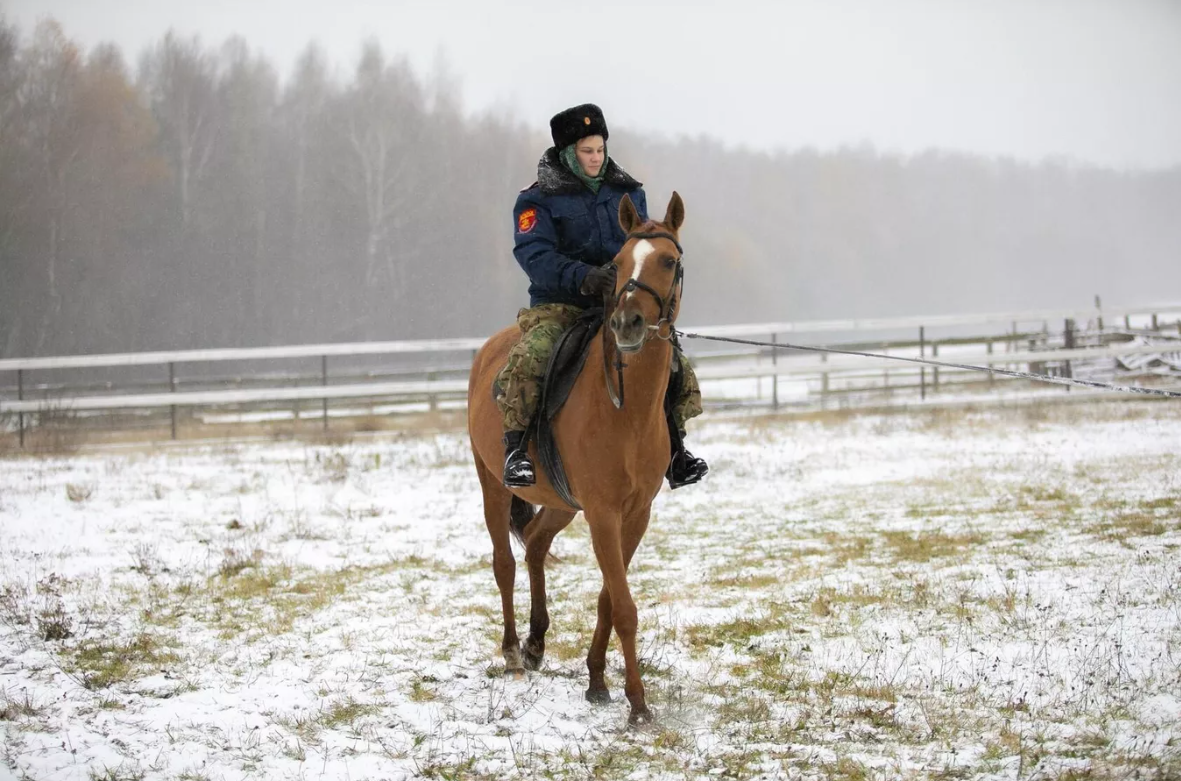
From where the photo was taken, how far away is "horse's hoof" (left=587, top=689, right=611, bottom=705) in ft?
14.7

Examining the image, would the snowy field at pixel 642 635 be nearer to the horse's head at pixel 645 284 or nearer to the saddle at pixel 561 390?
the saddle at pixel 561 390

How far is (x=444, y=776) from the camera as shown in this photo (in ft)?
11.8

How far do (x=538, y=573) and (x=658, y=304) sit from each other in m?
2.02

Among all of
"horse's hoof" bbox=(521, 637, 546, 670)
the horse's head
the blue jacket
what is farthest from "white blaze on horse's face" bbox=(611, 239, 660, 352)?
"horse's hoof" bbox=(521, 637, 546, 670)

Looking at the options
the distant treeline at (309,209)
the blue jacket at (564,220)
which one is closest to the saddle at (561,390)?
the blue jacket at (564,220)

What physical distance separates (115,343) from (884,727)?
82.9ft

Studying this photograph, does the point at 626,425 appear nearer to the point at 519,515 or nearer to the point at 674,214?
the point at 674,214

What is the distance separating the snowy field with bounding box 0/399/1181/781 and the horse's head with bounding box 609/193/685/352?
172 centimetres

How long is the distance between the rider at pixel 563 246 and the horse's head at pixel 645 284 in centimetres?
58

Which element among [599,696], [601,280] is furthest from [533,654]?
[601,280]

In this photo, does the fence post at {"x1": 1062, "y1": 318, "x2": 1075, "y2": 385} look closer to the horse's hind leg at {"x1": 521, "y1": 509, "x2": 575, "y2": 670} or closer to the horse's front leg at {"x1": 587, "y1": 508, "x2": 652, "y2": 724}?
the horse's hind leg at {"x1": 521, "y1": 509, "x2": 575, "y2": 670}

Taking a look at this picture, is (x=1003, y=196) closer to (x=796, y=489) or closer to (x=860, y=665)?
(x=796, y=489)

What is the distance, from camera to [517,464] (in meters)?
4.72

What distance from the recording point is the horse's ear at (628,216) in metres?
4.30
